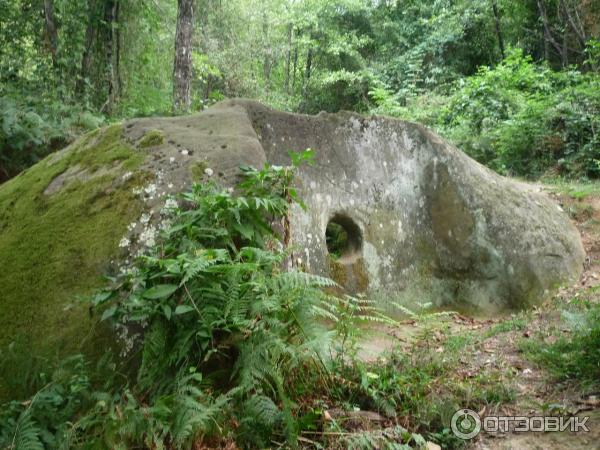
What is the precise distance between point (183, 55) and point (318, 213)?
15.8ft

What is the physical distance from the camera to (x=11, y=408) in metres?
2.46

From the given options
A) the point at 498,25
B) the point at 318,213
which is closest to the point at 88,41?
the point at 318,213

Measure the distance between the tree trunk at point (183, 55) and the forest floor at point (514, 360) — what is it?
5.68 meters

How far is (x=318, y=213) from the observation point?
520 cm

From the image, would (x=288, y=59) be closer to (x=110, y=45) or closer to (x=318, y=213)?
(x=110, y=45)

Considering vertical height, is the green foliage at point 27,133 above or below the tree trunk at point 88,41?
below

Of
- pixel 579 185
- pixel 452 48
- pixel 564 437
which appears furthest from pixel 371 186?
pixel 452 48

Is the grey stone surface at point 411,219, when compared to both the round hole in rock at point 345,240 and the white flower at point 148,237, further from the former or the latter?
the white flower at point 148,237

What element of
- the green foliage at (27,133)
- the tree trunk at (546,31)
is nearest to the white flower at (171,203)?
the green foliage at (27,133)

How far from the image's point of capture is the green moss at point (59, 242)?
3.05 meters

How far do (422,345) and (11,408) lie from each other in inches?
120

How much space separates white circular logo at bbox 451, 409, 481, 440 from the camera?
2566 millimetres

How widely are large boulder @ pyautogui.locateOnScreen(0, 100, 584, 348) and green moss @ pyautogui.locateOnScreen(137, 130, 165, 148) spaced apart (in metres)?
0.01

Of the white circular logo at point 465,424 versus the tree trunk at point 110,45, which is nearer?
the white circular logo at point 465,424
